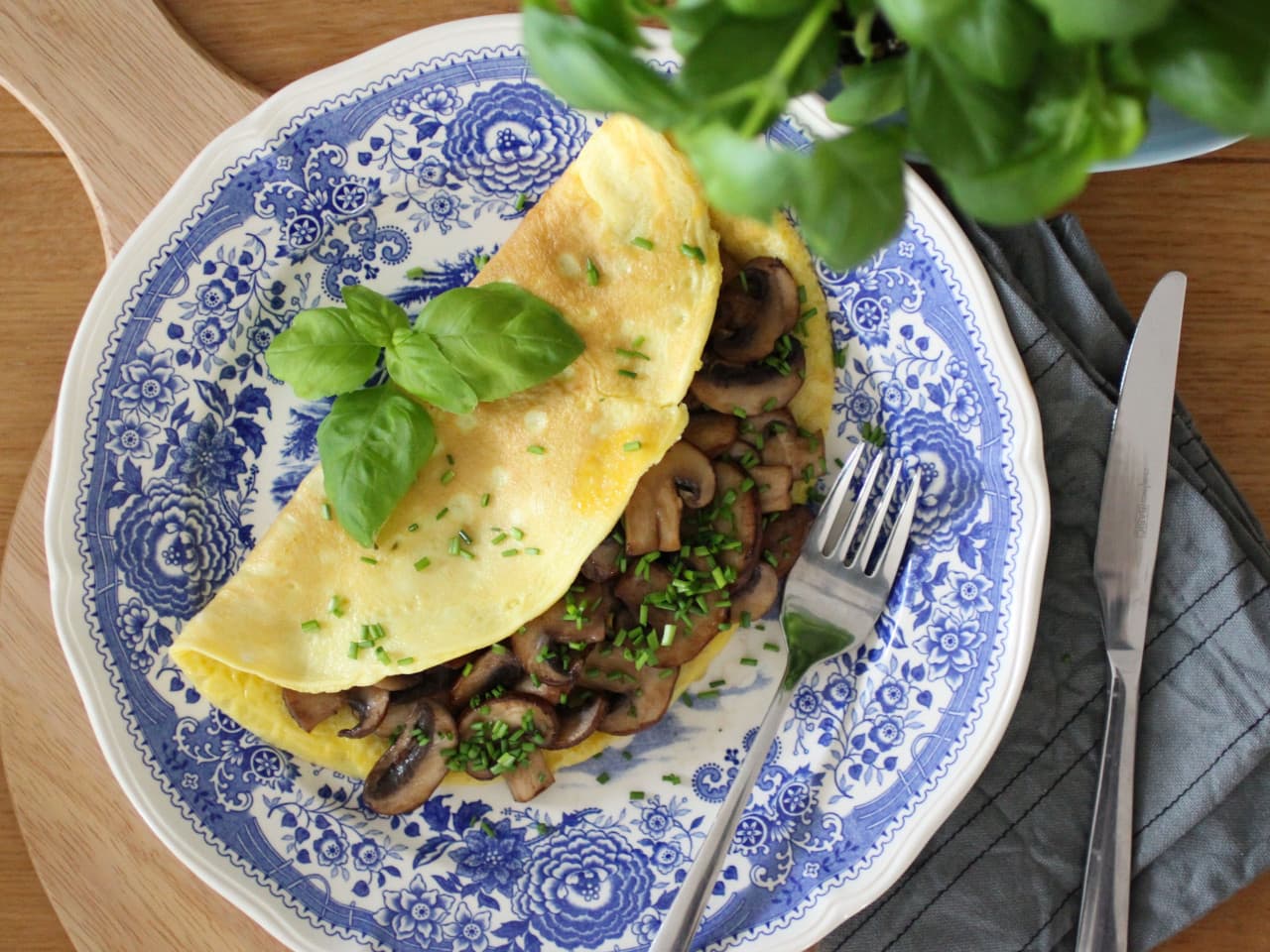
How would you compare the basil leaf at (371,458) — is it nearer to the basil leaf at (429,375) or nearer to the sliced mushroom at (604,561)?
the basil leaf at (429,375)

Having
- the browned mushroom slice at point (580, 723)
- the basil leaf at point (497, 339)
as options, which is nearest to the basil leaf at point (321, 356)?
the basil leaf at point (497, 339)

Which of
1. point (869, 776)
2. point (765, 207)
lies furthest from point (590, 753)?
point (765, 207)

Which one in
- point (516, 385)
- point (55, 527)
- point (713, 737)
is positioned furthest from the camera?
point (713, 737)

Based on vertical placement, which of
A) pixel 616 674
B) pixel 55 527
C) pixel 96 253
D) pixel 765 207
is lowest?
pixel 616 674

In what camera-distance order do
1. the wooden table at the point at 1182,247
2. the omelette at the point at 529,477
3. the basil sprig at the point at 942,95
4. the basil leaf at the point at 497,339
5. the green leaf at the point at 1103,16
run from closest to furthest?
1. the green leaf at the point at 1103,16
2. the basil sprig at the point at 942,95
3. the basil leaf at the point at 497,339
4. the omelette at the point at 529,477
5. the wooden table at the point at 1182,247

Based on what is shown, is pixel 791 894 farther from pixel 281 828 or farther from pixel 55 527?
pixel 55 527

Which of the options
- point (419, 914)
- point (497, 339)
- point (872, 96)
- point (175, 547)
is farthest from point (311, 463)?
point (872, 96)
